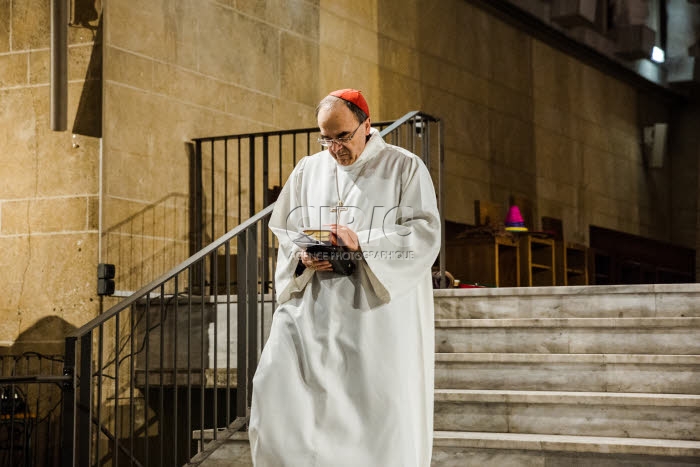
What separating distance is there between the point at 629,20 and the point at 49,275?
7470 mm

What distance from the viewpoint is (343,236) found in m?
2.96

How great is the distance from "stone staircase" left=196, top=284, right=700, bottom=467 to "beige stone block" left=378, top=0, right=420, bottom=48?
448 cm

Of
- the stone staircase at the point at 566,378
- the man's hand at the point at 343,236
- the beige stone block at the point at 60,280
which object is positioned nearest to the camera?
the man's hand at the point at 343,236

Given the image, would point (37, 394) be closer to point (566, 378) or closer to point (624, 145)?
point (566, 378)

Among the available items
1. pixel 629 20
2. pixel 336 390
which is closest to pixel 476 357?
pixel 336 390

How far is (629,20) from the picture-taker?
11258 millimetres

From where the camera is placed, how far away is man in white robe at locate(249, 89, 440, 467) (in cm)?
302

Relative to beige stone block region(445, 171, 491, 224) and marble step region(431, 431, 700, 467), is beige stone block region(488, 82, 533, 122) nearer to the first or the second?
beige stone block region(445, 171, 491, 224)

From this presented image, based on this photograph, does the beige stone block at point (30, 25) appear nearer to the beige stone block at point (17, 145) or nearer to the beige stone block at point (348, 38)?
the beige stone block at point (17, 145)

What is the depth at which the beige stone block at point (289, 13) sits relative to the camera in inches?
299

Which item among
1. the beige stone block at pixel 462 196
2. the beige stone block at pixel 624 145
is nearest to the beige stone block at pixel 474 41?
the beige stone block at pixel 462 196

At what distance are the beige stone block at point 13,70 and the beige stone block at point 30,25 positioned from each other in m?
0.07

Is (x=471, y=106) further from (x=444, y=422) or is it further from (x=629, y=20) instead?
(x=444, y=422)

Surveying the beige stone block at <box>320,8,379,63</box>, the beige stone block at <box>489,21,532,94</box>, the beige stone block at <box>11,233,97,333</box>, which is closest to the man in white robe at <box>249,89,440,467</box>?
the beige stone block at <box>11,233,97,333</box>
